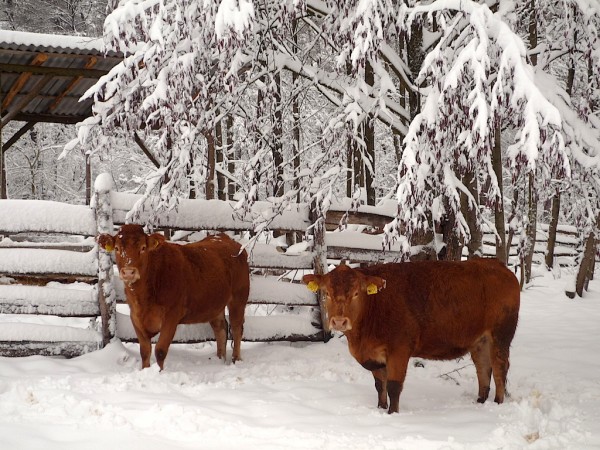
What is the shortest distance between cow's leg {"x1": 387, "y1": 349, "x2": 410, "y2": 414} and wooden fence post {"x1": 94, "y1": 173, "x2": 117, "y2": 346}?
2.89 metres

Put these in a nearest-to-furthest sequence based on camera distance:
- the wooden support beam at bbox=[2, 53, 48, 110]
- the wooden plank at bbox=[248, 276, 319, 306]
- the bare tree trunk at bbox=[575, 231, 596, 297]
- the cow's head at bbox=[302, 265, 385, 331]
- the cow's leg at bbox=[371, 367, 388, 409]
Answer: the cow's head at bbox=[302, 265, 385, 331]
the cow's leg at bbox=[371, 367, 388, 409]
the wooden plank at bbox=[248, 276, 319, 306]
the wooden support beam at bbox=[2, 53, 48, 110]
the bare tree trunk at bbox=[575, 231, 596, 297]

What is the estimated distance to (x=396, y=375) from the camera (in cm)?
445

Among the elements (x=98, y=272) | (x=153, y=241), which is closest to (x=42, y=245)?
(x=98, y=272)

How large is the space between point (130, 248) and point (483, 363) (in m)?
3.22

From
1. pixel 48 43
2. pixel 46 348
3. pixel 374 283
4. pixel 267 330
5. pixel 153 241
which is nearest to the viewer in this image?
pixel 374 283

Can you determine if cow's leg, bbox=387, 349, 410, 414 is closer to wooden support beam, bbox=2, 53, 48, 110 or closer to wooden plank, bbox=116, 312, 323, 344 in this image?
wooden plank, bbox=116, 312, 323, 344

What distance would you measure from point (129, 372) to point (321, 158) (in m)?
2.59

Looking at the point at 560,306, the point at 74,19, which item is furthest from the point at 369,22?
the point at 74,19

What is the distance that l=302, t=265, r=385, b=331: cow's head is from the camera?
14.2 ft

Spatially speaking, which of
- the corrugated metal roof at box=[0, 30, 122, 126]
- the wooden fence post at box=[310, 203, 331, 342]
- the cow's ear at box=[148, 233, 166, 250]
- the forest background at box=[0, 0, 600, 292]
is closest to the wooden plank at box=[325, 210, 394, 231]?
the wooden fence post at box=[310, 203, 331, 342]

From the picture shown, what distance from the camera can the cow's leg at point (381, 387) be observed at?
459 cm

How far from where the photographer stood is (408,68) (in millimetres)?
6160

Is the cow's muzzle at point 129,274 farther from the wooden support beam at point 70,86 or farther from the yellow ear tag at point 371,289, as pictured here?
the wooden support beam at point 70,86

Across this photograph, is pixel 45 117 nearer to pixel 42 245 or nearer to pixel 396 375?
pixel 42 245
